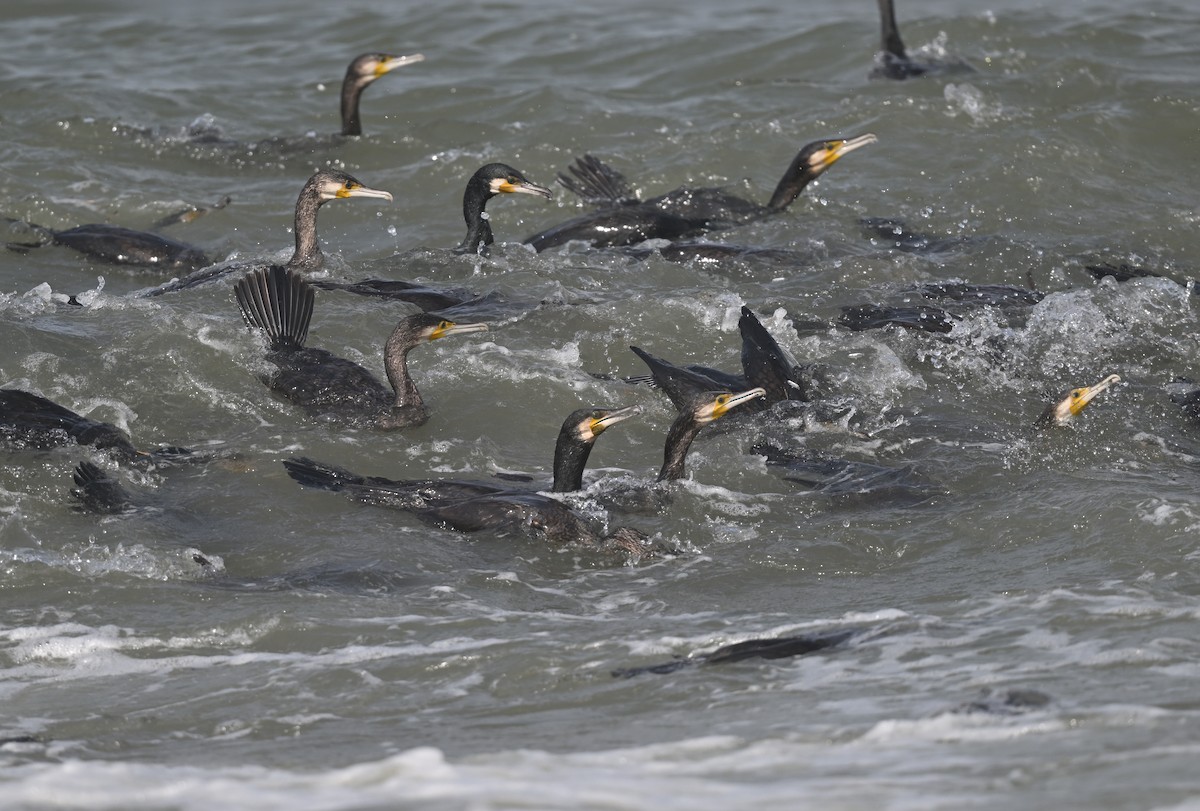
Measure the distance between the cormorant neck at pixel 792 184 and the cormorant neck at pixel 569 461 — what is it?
450 cm

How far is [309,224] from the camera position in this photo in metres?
9.60

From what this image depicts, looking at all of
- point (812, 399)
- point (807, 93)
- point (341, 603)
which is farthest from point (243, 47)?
point (341, 603)

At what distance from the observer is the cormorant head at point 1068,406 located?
7130 mm

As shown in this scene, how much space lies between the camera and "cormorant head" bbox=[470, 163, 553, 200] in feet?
33.0

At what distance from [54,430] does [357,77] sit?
21.0 ft

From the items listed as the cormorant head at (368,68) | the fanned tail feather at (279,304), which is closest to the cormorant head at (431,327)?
the fanned tail feather at (279,304)

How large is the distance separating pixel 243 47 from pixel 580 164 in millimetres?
6764

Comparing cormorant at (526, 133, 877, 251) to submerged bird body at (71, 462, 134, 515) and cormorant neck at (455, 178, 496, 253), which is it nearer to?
cormorant neck at (455, 178, 496, 253)

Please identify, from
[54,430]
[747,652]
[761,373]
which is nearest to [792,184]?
[761,373]

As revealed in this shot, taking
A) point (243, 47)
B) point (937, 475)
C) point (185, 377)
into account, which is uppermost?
point (243, 47)

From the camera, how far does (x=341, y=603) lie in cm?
570

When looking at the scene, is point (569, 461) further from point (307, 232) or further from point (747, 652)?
point (307, 232)

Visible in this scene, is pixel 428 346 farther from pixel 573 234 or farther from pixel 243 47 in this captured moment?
pixel 243 47

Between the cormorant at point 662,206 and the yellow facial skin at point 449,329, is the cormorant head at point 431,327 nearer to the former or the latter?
the yellow facial skin at point 449,329
